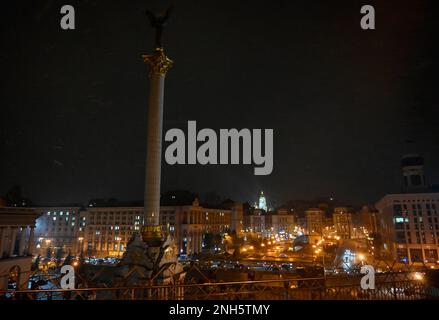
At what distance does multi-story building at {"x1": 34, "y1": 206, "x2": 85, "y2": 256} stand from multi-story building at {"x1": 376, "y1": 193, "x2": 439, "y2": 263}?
92059mm

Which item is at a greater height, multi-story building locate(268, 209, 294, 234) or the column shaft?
the column shaft

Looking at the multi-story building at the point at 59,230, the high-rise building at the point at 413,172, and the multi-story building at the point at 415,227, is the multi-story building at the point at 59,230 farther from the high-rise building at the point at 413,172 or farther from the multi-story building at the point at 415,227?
the high-rise building at the point at 413,172

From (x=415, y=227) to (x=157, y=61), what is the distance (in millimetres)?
71968

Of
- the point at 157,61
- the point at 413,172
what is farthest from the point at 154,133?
→ the point at 413,172

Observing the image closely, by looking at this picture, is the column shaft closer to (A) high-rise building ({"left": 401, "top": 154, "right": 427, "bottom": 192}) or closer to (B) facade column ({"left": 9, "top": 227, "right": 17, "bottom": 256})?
(B) facade column ({"left": 9, "top": 227, "right": 17, "bottom": 256})

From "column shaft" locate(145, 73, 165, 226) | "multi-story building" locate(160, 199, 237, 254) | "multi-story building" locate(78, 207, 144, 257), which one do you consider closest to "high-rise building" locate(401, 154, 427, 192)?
"multi-story building" locate(160, 199, 237, 254)

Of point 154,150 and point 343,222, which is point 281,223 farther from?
point 154,150

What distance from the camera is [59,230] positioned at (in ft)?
322

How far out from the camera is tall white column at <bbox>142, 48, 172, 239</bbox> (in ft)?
104

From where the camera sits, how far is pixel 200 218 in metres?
94.8
